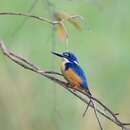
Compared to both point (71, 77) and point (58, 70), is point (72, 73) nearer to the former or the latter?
point (71, 77)

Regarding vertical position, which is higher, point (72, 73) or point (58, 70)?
point (58, 70)

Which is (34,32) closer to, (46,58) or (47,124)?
(46,58)

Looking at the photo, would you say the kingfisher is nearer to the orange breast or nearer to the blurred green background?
the orange breast

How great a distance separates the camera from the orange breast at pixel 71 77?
183cm

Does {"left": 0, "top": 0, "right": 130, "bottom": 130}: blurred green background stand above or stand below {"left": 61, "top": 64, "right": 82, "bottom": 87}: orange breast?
above

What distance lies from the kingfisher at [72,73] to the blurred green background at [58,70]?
104cm

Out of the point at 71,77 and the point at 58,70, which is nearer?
the point at 71,77

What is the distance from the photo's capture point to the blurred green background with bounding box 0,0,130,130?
10.7 feet

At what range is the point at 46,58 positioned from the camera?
3.55 meters

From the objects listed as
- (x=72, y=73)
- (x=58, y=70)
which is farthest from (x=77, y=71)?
(x=58, y=70)

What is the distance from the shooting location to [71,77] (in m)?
1.84

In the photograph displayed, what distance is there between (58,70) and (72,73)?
1.46m

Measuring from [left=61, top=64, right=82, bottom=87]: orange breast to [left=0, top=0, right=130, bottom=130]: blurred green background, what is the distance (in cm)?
107

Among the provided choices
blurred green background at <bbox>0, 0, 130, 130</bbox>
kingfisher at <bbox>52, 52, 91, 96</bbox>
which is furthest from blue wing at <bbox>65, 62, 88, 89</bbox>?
blurred green background at <bbox>0, 0, 130, 130</bbox>
